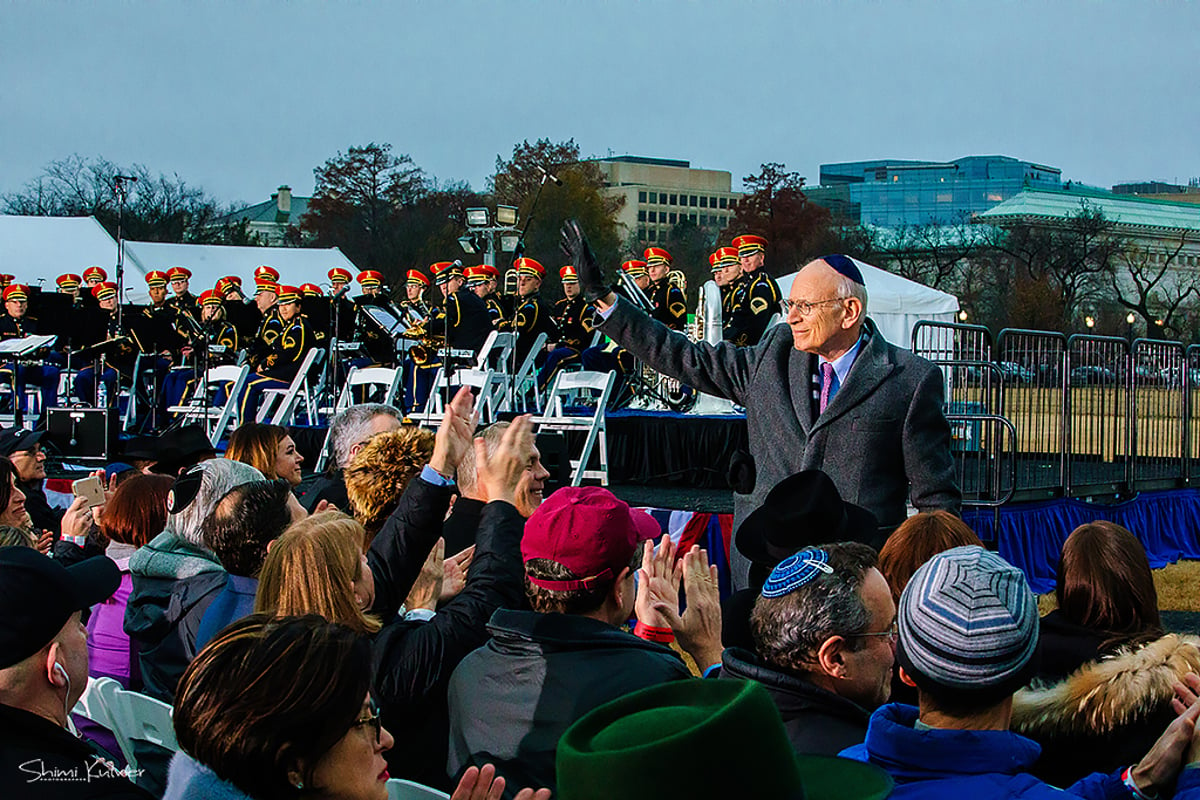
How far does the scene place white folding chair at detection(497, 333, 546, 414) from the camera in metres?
14.0

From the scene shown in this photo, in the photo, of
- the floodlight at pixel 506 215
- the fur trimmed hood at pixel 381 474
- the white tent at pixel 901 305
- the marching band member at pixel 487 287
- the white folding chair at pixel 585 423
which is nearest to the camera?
the fur trimmed hood at pixel 381 474

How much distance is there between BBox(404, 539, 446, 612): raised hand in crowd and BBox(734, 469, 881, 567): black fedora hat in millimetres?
1106

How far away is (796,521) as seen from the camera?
3.26m

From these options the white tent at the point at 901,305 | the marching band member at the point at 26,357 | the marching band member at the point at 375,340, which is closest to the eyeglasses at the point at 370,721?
the marching band member at the point at 375,340

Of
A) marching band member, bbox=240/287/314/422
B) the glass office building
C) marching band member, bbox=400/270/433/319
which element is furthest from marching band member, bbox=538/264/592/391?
the glass office building

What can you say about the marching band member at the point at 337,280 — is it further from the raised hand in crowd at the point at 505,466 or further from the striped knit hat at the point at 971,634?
the striped knit hat at the point at 971,634

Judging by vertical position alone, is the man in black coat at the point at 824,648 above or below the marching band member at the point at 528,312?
below

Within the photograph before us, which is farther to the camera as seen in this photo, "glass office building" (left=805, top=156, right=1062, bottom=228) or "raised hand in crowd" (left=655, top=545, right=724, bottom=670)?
"glass office building" (left=805, top=156, right=1062, bottom=228)

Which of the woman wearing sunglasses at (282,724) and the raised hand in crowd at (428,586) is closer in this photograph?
the woman wearing sunglasses at (282,724)

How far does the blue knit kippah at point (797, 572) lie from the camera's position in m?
2.49

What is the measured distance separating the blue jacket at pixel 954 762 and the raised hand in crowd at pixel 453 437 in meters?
1.83

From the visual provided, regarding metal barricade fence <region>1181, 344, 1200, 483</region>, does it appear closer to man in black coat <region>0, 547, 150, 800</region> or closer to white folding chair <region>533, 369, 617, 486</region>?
white folding chair <region>533, 369, 617, 486</region>

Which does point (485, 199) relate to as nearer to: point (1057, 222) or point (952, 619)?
point (1057, 222)

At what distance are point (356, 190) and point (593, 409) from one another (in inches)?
1513
